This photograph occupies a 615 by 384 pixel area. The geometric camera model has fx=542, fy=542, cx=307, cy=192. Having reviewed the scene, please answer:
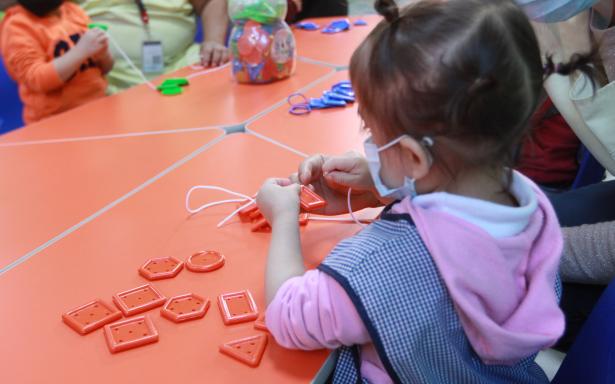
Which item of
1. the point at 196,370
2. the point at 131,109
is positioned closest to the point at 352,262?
the point at 196,370

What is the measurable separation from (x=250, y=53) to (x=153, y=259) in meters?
0.89

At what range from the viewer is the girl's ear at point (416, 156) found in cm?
60

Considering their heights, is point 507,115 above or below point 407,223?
above

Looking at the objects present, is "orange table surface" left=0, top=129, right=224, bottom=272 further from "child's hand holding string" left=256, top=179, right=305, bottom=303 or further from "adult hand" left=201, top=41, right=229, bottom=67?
"adult hand" left=201, top=41, right=229, bottom=67

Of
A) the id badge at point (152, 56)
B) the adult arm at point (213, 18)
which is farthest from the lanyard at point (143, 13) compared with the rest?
the adult arm at point (213, 18)

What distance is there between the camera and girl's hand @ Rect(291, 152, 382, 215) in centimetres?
85

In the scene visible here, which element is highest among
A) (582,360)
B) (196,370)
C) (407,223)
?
(407,223)

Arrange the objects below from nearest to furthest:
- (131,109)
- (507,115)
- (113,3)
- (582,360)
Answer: (507,115), (582,360), (131,109), (113,3)

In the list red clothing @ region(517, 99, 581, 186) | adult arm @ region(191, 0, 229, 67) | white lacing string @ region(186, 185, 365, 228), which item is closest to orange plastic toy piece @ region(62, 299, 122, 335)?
white lacing string @ region(186, 185, 365, 228)

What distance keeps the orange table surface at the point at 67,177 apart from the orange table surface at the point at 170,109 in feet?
0.26

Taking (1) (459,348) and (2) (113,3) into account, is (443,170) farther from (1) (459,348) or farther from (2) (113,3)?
(2) (113,3)

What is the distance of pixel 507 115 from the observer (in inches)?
22.8

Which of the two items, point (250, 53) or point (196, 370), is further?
point (250, 53)

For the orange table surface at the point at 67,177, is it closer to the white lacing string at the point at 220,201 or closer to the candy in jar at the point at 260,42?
the white lacing string at the point at 220,201
